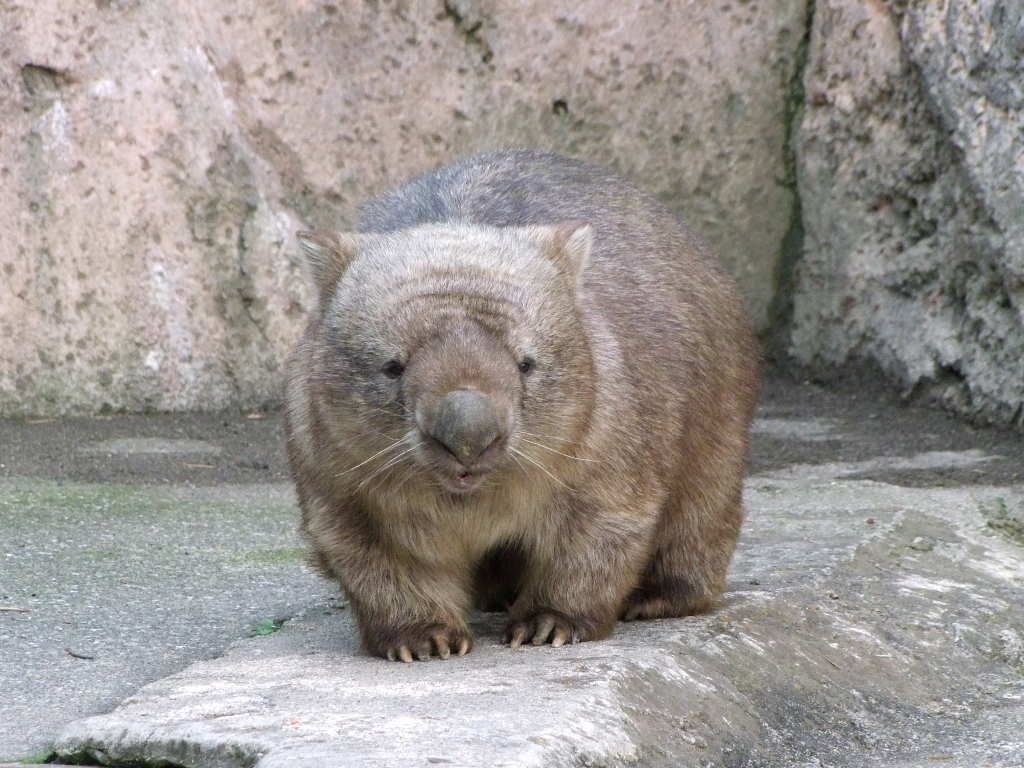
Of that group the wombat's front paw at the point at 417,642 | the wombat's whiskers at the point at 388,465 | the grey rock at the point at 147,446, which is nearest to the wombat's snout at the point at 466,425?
the wombat's whiskers at the point at 388,465

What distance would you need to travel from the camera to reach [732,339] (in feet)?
16.6

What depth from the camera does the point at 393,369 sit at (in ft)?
12.8

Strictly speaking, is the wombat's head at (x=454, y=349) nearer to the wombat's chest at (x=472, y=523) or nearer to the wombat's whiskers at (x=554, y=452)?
the wombat's whiskers at (x=554, y=452)

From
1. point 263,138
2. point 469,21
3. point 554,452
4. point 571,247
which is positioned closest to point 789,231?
point 469,21

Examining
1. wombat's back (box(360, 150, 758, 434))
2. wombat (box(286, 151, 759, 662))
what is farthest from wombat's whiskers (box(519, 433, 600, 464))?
wombat's back (box(360, 150, 758, 434))

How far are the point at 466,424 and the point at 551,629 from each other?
2.79 ft

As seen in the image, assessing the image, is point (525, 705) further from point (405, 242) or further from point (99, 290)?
point (99, 290)

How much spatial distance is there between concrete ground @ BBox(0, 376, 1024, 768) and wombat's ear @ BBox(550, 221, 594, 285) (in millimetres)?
957

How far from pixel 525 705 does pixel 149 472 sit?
4081 millimetres

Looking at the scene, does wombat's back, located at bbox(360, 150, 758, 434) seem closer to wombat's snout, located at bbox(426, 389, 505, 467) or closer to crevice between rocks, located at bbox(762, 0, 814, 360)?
wombat's snout, located at bbox(426, 389, 505, 467)

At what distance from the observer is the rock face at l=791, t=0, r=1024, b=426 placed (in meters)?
7.38

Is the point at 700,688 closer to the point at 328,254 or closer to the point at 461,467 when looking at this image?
the point at 461,467

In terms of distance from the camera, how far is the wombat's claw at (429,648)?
417 cm

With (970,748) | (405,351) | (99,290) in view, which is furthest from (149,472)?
(970,748)
